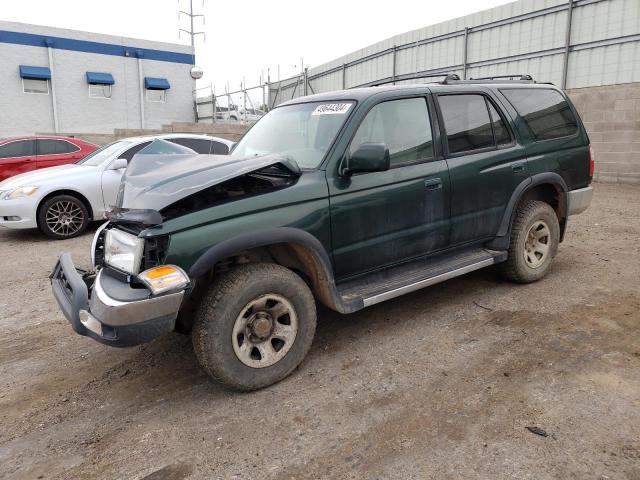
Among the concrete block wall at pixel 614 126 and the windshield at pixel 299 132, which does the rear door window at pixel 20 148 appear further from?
the concrete block wall at pixel 614 126

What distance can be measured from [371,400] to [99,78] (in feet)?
90.6

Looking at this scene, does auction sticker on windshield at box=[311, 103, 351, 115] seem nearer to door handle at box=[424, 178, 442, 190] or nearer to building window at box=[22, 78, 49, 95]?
door handle at box=[424, 178, 442, 190]

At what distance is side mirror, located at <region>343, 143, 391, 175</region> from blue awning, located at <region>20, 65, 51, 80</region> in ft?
85.9

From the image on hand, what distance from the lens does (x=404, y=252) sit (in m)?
3.72

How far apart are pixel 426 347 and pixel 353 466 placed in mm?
1426

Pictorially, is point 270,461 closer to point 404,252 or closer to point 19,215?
point 404,252

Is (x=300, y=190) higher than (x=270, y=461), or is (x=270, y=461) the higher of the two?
(x=300, y=190)

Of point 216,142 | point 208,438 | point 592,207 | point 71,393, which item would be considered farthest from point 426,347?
point 592,207

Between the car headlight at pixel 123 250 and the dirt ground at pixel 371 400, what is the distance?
3.00 feet

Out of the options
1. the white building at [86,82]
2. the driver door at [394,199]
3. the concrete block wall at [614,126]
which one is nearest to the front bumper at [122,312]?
the driver door at [394,199]

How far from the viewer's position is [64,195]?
24.8ft

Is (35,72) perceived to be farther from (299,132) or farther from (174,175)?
(174,175)

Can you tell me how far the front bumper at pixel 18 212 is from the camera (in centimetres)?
719

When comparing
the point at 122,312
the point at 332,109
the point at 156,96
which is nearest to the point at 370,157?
the point at 332,109
